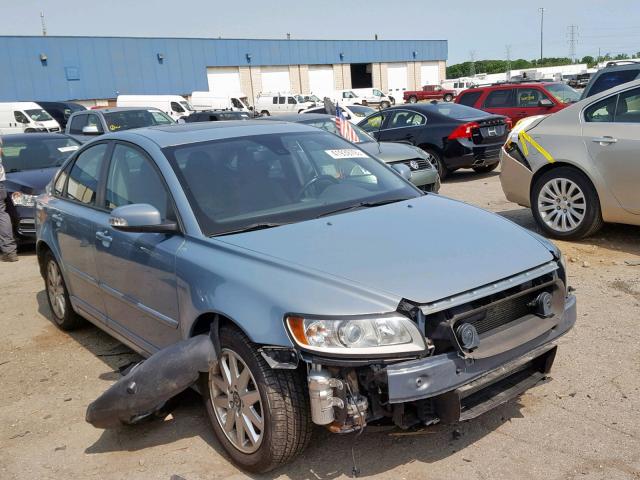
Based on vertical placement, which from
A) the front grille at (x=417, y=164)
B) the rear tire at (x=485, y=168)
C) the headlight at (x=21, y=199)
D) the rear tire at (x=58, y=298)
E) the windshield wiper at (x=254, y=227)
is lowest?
the rear tire at (x=485, y=168)

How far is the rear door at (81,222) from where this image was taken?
4340 millimetres

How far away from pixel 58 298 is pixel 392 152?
5136 millimetres

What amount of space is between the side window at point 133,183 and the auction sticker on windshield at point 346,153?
3.88ft

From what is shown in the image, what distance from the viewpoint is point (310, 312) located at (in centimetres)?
263

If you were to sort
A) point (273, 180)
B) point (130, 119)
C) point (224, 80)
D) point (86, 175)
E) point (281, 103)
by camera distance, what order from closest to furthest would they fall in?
point (273, 180) → point (86, 175) → point (130, 119) → point (281, 103) → point (224, 80)

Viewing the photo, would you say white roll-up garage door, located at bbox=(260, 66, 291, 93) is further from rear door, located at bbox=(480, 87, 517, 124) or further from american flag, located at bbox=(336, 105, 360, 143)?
american flag, located at bbox=(336, 105, 360, 143)

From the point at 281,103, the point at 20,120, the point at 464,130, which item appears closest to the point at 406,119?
the point at 464,130

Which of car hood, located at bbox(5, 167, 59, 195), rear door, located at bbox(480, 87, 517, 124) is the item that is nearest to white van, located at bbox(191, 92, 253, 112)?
rear door, located at bbox(480, 87, 517, 124)

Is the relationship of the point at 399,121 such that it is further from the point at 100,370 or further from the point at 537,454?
the point at 537,454

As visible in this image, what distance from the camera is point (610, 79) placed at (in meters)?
11.5

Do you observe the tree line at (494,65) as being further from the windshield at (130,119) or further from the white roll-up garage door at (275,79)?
the windshield at (130,119)

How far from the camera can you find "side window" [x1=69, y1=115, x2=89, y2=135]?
15.0 m

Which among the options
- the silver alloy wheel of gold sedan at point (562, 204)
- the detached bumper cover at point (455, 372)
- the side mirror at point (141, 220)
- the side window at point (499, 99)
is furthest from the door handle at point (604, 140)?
the side window at point (499, 99)

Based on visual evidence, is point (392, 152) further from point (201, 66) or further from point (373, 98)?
point (201, 66)
